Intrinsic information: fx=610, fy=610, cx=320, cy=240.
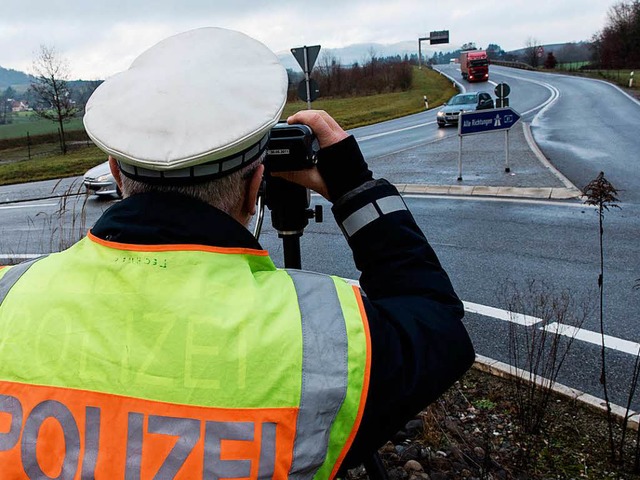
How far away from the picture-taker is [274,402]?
1.07 meters

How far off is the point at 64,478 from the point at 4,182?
20.2 meters

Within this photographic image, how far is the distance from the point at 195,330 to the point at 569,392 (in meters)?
3.13

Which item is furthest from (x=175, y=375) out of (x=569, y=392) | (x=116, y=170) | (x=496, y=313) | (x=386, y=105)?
(x=386, y=105)

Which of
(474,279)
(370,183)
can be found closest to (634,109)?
(474,279)

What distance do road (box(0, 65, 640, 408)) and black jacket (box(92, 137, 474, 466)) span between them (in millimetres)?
2516

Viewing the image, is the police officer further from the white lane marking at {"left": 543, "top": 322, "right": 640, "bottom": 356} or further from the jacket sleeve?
the white lane marking at {"left": 543, "top": 322, "right": 640, "bottom": 356}

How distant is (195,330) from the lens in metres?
1.07

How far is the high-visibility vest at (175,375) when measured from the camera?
1.05m

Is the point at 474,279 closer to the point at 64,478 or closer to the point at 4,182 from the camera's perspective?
the point at 64,478

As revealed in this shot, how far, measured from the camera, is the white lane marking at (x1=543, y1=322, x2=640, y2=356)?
181 inches

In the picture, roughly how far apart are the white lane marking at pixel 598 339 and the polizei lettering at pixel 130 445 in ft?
13.1

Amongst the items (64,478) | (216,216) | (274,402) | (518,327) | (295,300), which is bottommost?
(518,327)

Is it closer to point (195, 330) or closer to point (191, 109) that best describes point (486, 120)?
point (191, 109)

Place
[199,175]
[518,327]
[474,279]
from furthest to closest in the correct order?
1. [474,279]
2. [518,327]
3. [199,175]
